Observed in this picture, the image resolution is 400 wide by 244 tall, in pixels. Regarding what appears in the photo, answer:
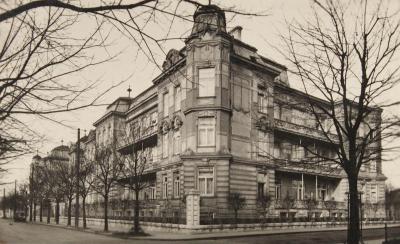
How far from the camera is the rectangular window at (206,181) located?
3141 centimetres

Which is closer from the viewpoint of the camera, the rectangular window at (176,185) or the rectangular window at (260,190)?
the rectangular window at (260,190)

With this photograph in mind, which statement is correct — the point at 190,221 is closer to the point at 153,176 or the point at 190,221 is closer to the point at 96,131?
the point at 153,176

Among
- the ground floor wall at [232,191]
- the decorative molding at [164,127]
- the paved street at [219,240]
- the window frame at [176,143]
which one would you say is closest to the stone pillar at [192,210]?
the ground floor wall at [232,191]

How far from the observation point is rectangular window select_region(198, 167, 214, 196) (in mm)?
31406

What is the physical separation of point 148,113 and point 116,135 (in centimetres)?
734

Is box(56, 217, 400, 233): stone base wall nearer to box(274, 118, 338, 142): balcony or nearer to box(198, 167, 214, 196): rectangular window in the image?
box(198, 167, 214, 196): rectangular window

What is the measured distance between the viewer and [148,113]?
45.3m

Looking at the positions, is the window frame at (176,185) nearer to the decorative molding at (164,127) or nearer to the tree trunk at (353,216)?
the decorative molding at (164,127)

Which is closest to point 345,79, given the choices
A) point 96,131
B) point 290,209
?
point 290,209

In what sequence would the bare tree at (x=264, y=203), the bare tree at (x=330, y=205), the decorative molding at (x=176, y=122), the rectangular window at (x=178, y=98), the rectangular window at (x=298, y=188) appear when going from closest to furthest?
the bare tree at (x=264, y=203), the decorative molding at (x=176, y=122), the rectangular window at (x=178, y=98), the rectangular window at (x=298, y=188), the bare tree at (x=330, y=205)

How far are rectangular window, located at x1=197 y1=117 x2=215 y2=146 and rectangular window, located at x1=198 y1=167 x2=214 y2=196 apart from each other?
1908 mm

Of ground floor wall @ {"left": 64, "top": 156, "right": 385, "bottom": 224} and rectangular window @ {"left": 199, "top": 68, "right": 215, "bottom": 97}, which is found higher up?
rectangular window @ {"left": 199, "top": 68, "right": 215, "bottom": 97}

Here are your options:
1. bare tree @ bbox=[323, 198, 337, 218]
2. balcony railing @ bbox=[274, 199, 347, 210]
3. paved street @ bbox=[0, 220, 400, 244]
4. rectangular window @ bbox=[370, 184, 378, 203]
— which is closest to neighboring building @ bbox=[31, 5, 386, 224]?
balcony railing @ bbox=[274, 199, 347, 210]

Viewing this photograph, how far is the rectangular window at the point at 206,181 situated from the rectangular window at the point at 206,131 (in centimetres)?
191
